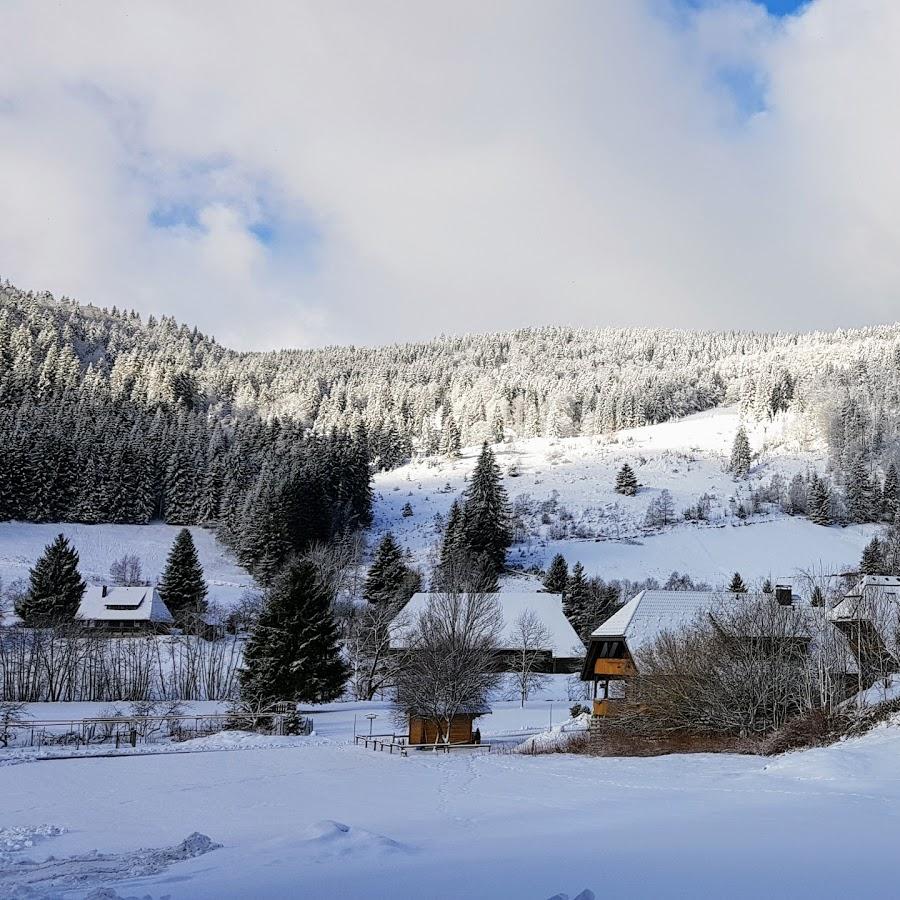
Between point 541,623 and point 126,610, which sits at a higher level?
point 126,610

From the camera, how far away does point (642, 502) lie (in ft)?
361

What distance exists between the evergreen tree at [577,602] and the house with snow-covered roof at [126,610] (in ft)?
112

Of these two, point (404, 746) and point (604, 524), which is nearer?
point (404, 746)

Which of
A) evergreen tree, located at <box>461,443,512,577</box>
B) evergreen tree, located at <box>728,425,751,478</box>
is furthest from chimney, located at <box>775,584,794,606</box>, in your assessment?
evergreen tree, located at <box>728,425,751,478</box>

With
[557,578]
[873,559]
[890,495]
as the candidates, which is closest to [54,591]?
[557,578]

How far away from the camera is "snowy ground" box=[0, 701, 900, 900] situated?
9.59 metres

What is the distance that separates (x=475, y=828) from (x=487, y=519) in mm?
69239

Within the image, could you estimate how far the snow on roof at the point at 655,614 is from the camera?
38750 mm

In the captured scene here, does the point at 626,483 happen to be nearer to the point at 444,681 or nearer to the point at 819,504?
the point at 819,504

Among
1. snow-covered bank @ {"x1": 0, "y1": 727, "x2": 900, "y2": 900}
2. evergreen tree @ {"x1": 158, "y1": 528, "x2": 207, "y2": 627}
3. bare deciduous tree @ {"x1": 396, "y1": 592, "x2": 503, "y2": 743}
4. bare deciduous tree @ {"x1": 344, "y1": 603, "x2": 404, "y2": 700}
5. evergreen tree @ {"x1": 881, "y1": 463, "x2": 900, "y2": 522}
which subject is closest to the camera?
snow-covered bank @ {"x1": 0, "y1": 727, "x2": 900, "y2": 900}

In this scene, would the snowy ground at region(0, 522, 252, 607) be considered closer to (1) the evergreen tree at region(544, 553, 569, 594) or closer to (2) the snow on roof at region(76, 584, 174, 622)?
(2) the snow on roof at region(76, 584, 174, 622)

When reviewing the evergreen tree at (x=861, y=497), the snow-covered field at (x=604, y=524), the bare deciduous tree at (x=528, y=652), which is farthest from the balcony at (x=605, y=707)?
the evergreen tree at (x=861, y=497)

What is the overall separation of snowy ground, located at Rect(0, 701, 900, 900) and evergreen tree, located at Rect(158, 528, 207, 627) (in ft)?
146

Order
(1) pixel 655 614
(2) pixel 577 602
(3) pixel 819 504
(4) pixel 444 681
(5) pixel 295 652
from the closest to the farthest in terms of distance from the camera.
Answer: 1. (4) pixel 444 681
2. (1) pixel 655 614
3. (5) pixel 295 652
4. (2) pixel 577 602
5. (3) pixel 819 504
